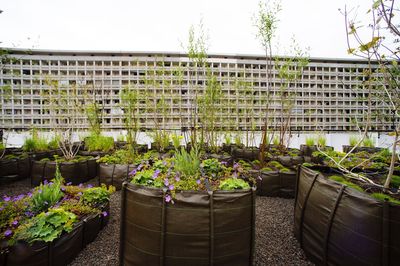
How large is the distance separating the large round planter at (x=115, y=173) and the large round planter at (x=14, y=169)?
2045mm

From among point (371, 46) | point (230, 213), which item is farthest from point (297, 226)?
point (371, 46)

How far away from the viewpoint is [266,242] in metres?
2.11

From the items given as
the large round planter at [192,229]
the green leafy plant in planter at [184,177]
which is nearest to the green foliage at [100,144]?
the green leafy plant in planter at [184,177]

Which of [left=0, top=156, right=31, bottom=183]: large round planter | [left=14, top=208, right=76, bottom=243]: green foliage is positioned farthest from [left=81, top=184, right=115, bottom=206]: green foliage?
[left=0, top=156, right=31, bottom=183]: large round planter

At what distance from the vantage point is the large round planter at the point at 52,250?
1461mm

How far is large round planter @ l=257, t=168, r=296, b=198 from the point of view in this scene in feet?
11.4

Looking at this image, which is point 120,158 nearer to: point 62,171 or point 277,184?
point 62,171

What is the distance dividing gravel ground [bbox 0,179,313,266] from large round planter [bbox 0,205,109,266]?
103 mm

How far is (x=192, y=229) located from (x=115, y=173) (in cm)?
267

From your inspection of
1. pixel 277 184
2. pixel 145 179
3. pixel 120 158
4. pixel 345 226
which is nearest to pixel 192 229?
pixel 145 179

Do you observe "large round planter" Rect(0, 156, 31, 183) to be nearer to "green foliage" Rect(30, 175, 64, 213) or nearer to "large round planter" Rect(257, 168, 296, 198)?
"green foliage" Rect(30, 175, 64, 213)

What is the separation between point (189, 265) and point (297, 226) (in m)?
1.31

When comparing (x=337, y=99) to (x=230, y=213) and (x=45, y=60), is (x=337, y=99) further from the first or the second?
(x=45, y=60)

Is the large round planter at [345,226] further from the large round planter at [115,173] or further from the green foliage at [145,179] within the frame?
the large round planter at [115,173]
